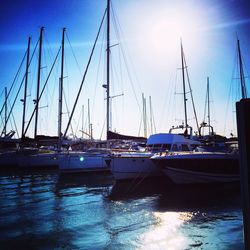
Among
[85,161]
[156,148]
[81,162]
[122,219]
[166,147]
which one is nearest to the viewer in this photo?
[122,219]

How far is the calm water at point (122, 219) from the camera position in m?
6.73

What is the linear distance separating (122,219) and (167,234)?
2270 millimetres

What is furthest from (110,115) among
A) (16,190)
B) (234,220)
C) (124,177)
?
(234,220)

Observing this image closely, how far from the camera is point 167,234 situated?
7316 mm

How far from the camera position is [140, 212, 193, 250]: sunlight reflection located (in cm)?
646

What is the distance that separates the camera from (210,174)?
16.1 m

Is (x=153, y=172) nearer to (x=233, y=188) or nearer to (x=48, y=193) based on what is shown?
(x=233, y=188)

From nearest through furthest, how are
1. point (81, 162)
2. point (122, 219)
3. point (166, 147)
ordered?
point (122, 219)
point (166, 147)
point (81, 162)

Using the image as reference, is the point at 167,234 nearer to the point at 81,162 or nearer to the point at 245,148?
the point at 245,148

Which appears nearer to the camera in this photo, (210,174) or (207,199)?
(207,199)

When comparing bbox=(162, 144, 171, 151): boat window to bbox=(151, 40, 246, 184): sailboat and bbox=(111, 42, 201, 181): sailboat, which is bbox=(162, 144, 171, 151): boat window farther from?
bbox=(151, 40, 246, 184): sailboat

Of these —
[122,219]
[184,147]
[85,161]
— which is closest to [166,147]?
[184,147]

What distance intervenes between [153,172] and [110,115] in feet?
21.8

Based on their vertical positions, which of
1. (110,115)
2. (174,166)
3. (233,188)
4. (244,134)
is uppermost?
(110,115)
